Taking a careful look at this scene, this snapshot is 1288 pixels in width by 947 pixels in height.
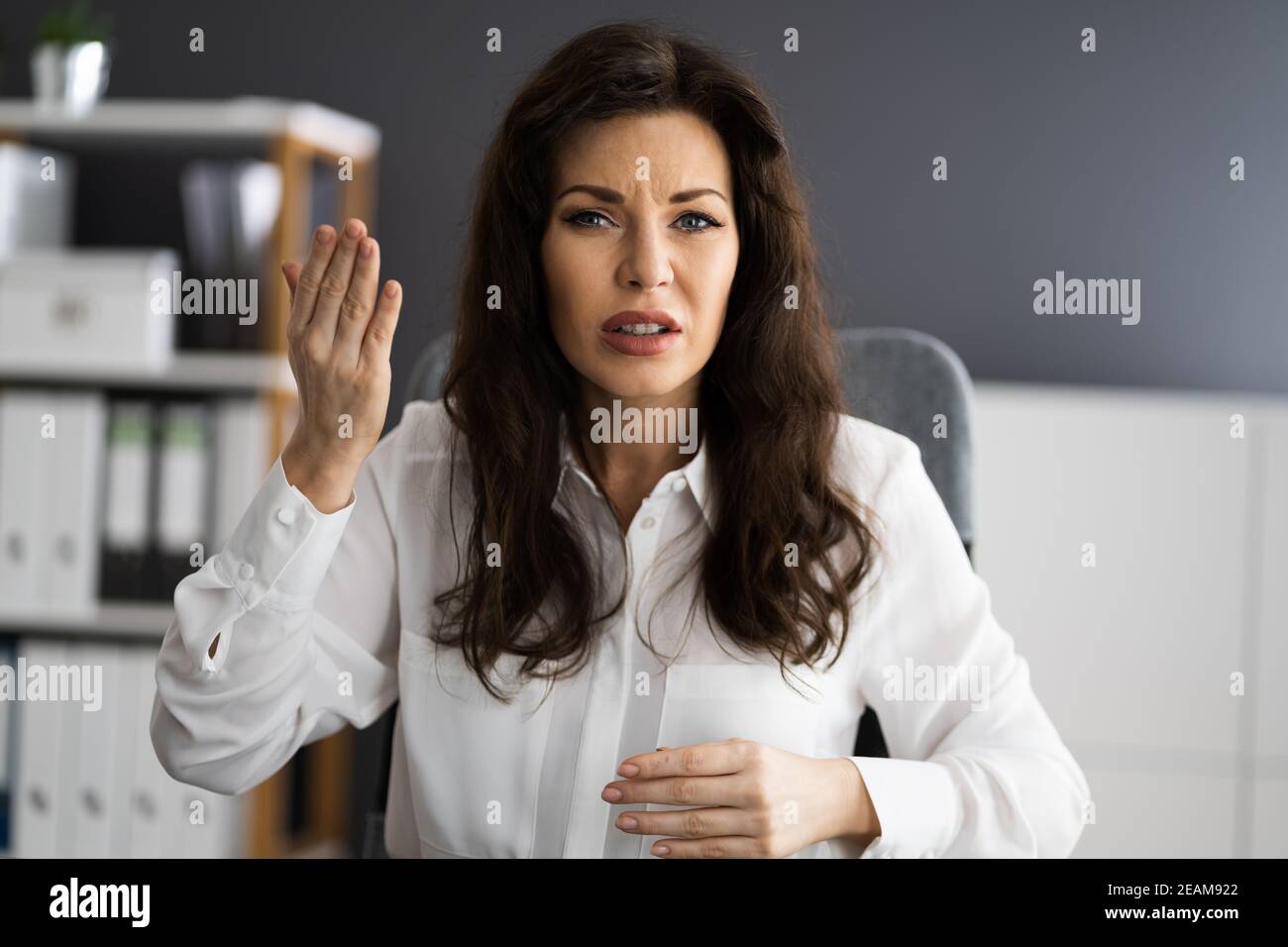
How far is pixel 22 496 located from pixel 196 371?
310 millimetres

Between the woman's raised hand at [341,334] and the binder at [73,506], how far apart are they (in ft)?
3.57

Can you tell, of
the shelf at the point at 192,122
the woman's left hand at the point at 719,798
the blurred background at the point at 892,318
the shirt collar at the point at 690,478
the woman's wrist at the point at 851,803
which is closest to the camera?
the woman's left hand at the point at 719,798

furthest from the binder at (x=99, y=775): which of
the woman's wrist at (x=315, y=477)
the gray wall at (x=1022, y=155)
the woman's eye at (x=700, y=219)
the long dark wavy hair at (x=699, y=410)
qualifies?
the woman's eye at (x=700, y=219)

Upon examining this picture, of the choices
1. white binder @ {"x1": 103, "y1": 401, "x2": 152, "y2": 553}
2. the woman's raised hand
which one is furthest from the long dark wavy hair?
white binder @ {"x1": 103, "y1": 401, "x2": 152, "y2": 553}

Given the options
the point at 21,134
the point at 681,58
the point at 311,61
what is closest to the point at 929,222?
the point at 681,58

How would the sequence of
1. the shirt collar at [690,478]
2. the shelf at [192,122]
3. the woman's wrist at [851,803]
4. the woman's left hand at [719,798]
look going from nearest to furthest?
the woman's left hand at [719,798], the woman's wrist at [851,803], the shirt collar at [690,478], the shelf at [192,122]

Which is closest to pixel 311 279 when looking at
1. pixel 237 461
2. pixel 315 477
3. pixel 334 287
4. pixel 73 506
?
pixel 334 287

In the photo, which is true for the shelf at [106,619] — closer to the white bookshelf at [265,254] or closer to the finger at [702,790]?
the white bookshelf at [265,254]

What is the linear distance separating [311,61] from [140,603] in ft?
2.76

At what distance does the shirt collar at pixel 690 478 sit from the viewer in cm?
A: 87

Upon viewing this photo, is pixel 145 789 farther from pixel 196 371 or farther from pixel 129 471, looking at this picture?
pixel 196 371

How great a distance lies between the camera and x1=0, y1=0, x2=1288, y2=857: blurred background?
1.39 meters

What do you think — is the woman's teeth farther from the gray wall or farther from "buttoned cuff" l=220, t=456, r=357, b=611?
the gray wall
